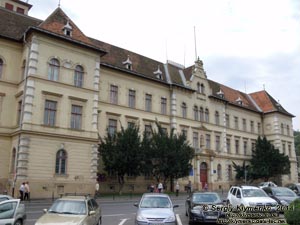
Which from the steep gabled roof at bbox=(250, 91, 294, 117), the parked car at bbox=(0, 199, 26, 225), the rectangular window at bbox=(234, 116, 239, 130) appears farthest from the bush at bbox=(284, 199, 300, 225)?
the steep gabled roof at bbox=(250, 91, 294, 117)

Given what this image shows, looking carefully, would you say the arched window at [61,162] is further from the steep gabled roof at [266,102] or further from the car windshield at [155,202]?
the steep gabled roof at [266,102]

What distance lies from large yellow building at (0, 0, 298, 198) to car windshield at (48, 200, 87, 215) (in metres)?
16.6

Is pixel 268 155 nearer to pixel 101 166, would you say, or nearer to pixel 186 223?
pixel 101 166

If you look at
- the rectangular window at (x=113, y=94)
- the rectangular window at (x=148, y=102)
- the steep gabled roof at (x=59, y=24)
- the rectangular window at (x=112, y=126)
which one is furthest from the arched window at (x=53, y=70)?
the rectangular window at (x=148, y=102)

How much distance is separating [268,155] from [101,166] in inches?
1227

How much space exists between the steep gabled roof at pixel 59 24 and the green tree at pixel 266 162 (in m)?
35.1

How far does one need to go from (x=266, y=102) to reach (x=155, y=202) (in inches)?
2182

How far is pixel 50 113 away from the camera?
31.2m

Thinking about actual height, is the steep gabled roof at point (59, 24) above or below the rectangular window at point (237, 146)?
above

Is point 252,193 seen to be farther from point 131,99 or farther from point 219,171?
point 219,171

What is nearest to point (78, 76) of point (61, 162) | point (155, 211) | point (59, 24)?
point (59, 24)

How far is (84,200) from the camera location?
43.5 ft

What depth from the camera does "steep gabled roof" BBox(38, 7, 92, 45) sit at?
3231 centimetres

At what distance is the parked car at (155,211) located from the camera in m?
13.5
